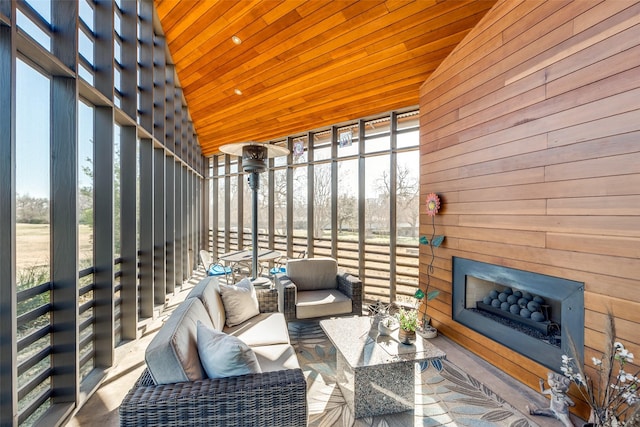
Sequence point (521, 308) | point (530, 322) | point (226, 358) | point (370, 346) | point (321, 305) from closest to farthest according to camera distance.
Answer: point (226, 358)
point (370, 346)
point (530, 322)
point (521, 308)
point (321, 305)

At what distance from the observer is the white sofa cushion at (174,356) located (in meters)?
1.49

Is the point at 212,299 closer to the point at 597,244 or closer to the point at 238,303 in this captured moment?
the point at 238,303

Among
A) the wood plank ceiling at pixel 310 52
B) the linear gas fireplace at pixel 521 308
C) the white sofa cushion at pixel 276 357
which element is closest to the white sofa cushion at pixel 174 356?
the white sofa cushion at pixel 276 357

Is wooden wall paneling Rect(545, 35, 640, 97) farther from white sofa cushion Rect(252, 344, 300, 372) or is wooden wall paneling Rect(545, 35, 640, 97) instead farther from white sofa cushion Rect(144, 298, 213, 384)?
white sofa cushion Rect(144, 298, 213, 384)

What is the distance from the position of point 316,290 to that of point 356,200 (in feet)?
5.70

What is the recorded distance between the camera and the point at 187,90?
206 inches

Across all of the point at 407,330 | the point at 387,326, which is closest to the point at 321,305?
the point at 387,326

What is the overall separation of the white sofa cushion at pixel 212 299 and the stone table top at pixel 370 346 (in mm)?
936

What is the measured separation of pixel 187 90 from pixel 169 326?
476 centimetres

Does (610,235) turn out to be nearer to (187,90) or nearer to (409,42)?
(409,42)

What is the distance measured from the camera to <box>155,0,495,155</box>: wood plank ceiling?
295 cm

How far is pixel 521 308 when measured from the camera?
2762 millimetres

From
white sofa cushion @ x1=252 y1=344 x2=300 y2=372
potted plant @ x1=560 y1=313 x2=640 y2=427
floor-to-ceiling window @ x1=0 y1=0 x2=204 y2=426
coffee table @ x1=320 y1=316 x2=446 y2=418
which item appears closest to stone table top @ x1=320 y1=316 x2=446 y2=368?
coffee table @ x1=320 y1=316 x2=446 y2=418

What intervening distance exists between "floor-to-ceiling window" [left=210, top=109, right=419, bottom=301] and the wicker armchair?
1042mm
